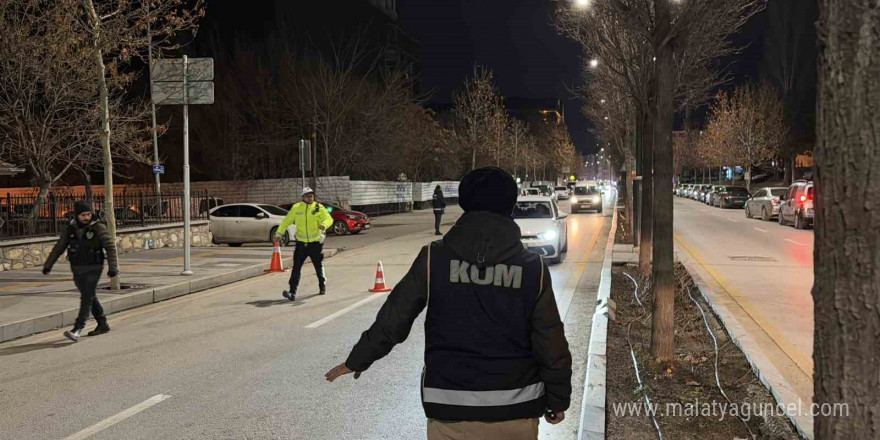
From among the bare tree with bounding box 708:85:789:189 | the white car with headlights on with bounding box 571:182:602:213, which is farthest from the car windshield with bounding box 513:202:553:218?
the bare tree with bounding box 708:85:789:189

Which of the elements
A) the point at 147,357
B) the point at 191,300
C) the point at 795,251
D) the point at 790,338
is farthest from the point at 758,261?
the point at 147,357

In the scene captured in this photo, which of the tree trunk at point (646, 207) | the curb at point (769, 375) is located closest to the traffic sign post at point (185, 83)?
the tree trunk at point (646, 207)

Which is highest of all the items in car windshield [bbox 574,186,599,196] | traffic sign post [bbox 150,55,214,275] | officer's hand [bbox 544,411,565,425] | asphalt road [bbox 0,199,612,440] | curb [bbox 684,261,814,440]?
traffic sign post [bbox 150,55,214,275]

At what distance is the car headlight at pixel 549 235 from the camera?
15230 millimetres

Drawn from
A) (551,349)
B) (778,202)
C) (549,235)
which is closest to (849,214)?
(551,349)

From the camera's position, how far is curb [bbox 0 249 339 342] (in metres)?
8.96

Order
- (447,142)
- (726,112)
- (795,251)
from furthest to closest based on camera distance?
(726,112) < (447,142) < (795,251)

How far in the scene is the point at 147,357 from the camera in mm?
7512

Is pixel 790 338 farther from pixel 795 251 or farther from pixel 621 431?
pixel 795 251

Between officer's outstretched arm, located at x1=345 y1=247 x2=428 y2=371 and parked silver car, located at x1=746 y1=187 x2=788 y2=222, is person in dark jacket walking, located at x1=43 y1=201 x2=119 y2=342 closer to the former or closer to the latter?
officer's outstretched arm, located at x1=345 y1=247 x2=428 y2=371

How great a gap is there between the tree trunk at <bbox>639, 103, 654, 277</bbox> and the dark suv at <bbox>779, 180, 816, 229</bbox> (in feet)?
43.0

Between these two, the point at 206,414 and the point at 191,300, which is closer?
the point at 206,414

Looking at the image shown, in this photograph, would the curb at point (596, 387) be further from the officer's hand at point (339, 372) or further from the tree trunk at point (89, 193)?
the tree trunk at point (89, 193)

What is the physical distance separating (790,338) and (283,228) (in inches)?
301
